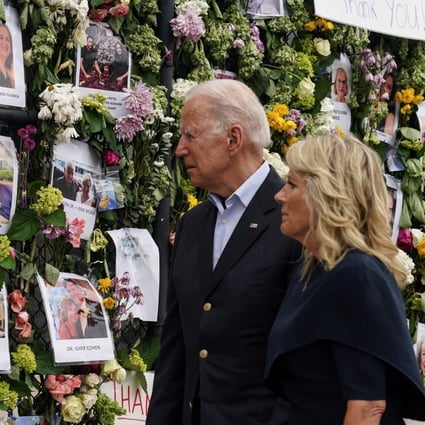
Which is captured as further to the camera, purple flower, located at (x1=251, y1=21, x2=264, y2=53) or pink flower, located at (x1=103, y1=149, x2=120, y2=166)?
purple flower, located at (x1=251, y1=21, x2=264, y2=53)

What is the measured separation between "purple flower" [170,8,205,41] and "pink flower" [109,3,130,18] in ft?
0.88

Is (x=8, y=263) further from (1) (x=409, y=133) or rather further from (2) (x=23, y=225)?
(1) (x=409, y=133)

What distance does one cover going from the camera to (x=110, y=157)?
13.5ft

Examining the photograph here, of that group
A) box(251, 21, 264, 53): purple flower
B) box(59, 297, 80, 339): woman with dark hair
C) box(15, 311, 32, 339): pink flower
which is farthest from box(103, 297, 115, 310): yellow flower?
box(251, 21, 264, 53): purple flower

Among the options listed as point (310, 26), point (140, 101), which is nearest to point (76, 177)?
point (140, 101)

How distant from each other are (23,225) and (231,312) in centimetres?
112

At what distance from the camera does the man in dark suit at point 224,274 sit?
2.98 meters

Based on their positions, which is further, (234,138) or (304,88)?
(304,88)

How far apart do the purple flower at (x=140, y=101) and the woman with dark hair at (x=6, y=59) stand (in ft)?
1.71

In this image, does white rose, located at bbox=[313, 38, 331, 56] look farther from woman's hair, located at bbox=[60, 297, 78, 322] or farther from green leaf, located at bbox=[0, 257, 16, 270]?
green leaf, located at bbox=[0, 257, 16, 270]

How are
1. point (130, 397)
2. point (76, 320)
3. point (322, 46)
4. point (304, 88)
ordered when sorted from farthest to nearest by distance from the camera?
point (322, 46) → point (304, 88) → point (130, 397) → point (76, 320)

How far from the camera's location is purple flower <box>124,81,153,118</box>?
4.18 m

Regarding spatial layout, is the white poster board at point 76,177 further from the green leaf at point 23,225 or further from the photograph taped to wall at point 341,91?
the photograph taped to wall at point 341,91

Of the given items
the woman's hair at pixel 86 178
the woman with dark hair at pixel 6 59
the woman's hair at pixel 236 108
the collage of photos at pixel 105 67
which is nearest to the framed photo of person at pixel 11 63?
the woman with dark hair at pixel 6 59
